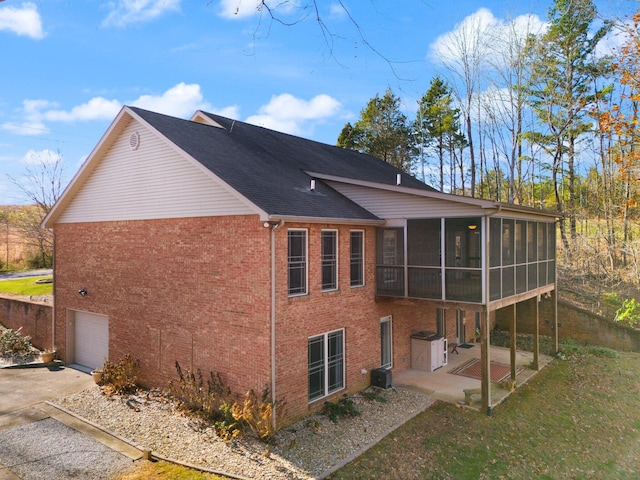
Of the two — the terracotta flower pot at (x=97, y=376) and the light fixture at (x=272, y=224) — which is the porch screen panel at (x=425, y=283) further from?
the terracotta flower pot at (x=97, y=376)

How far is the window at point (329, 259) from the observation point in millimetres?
11133

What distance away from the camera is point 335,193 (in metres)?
13.2

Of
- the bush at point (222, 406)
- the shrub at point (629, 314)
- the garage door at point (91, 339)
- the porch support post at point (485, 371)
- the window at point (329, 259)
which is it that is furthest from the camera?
the shrub at point (629, 314)

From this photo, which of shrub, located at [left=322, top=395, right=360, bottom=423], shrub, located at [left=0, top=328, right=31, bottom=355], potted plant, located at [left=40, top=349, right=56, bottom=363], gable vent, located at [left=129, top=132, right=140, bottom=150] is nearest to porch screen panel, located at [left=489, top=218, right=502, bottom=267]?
shrub, located at [left=322, top=395, right=360, bottom=423]

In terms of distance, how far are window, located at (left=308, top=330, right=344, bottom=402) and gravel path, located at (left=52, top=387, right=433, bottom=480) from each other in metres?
0.69

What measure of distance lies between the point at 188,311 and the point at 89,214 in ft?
18.6

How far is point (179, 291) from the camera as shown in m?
11.3

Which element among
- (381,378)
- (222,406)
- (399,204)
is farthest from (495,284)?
(222,406)

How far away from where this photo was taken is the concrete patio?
39.0 feet

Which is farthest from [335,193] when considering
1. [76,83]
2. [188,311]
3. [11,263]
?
[11,263]

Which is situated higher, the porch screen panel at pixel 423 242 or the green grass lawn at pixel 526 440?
the porch screen panel at pixel 423 242

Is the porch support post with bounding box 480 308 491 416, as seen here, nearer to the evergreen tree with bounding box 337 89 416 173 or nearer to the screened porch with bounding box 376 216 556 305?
the screened porch with bounding box 376 216 556 305

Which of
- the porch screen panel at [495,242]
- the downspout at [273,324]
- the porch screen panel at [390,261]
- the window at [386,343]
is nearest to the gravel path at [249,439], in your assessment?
the downspout at [273,324]

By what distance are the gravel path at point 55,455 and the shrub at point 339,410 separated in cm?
446
